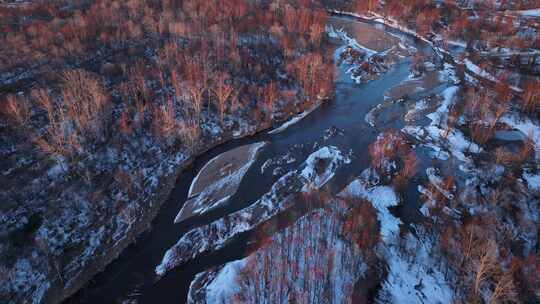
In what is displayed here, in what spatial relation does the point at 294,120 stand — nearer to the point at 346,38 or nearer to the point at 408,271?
the point at 408,271

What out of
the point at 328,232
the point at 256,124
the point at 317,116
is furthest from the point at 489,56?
the point at 328,232

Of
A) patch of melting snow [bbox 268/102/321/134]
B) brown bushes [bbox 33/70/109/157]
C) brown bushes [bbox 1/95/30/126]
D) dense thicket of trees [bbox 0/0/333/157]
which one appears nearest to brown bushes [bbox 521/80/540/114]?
dense thicket of trees [bbox 0/0/333/157]

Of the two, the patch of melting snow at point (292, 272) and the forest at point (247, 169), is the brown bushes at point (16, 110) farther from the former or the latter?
the patch of melting snow at point (292, 272)

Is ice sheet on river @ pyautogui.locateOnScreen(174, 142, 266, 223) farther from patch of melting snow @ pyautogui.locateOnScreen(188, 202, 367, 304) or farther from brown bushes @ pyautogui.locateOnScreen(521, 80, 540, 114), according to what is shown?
brown bushes @ pyautogui.locateOnScreen(521, 80, 540, 114)

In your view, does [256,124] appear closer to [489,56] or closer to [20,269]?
[20,269]

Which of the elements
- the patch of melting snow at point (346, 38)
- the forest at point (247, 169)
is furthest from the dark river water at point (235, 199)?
the patch of melting snow at point (346, 38)

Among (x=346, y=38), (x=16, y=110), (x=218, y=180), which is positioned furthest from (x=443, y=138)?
(x=16, y=110)
